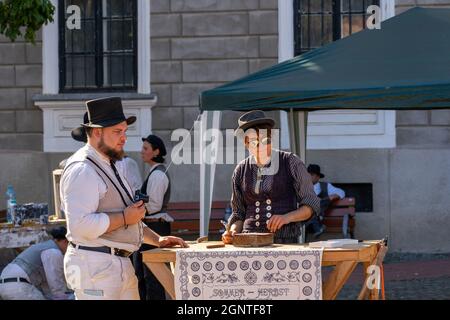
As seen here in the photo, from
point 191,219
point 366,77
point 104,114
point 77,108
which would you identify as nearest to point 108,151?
point 104,114

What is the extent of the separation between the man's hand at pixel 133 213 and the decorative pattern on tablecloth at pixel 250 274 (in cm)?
43

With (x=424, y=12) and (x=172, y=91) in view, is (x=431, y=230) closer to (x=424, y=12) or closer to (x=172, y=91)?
(x=172, y=91)

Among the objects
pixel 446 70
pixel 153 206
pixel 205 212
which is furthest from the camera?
pixel 205 212

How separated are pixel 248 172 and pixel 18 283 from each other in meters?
2.53

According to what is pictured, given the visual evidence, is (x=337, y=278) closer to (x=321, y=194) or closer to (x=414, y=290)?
(x=414, y=290)

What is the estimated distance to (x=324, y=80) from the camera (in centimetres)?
890

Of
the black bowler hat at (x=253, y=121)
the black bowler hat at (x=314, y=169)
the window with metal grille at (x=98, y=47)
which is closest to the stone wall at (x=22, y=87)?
the window with metal grille at (x=98, y=47)

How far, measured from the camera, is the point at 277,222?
717 centimetres

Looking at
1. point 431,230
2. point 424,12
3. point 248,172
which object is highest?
point 424,12

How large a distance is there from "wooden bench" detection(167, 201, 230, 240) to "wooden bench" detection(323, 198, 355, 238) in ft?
4.53

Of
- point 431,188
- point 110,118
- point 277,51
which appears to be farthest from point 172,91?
point 110,118

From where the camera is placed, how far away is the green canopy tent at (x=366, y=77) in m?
8.59

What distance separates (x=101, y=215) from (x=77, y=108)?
8.83 metres
